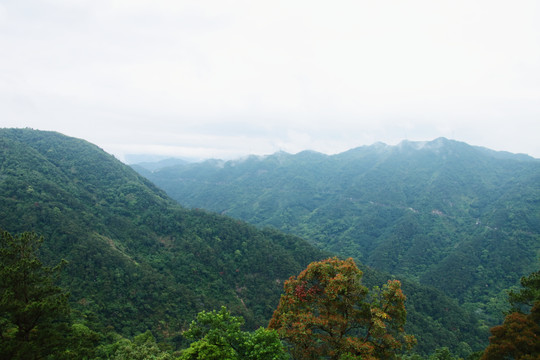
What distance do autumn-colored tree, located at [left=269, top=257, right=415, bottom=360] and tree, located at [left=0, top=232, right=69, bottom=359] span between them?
36.2 feet

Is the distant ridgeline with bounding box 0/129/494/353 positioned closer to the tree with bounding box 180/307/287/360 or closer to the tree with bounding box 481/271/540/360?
the tree with bounding box 180/307/287/360

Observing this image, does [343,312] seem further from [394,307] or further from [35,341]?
[35,341]

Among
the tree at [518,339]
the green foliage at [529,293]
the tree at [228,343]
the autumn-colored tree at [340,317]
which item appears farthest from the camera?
the green foliage at [529,293]

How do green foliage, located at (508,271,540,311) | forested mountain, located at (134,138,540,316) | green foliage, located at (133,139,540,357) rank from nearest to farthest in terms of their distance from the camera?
green foliage, located at (508,271,540,311), green foliage, located at (133,139,540,357), forested mountain, located at (134,138,540,316)

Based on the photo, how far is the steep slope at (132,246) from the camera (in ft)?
137

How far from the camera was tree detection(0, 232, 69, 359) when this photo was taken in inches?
464

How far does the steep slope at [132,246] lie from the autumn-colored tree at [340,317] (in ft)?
104

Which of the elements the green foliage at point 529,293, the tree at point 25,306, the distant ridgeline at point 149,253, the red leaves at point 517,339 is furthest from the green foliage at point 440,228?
the tree at point 25,306

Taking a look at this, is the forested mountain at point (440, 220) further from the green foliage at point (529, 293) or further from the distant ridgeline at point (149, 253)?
the green foliage at point (529, 293)

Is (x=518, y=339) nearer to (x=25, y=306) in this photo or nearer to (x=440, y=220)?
(x=25, y=306)

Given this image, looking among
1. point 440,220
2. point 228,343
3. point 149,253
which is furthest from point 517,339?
point 440,220

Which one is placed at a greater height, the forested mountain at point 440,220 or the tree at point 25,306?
the tree at point 25,306

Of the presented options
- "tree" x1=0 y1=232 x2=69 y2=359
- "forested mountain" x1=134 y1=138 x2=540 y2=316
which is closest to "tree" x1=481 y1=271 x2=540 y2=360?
"tree" x1=0 y1=232 x2=69 y2=359

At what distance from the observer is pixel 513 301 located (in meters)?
19.1
